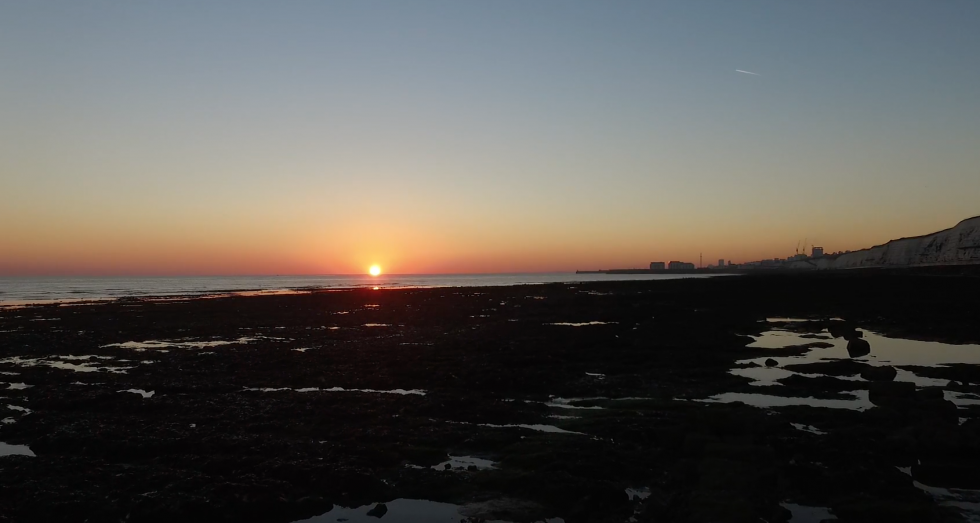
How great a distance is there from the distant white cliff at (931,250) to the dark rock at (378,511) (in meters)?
121

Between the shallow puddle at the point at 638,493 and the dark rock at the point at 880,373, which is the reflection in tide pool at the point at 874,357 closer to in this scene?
the dark rock at the point at 880,373

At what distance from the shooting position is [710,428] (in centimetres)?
1053

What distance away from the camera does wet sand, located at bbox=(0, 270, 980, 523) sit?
25.7 feet

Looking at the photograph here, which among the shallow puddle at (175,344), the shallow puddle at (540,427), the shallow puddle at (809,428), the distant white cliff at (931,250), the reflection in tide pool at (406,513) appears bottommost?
the reflection in tide pool at (406,513)

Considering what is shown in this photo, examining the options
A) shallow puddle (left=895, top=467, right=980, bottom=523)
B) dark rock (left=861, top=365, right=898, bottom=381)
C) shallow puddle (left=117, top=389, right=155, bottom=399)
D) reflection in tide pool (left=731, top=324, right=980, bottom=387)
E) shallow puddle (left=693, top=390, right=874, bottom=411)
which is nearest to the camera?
shallow puddle (left=895, top=467, right=980, bottom=523)

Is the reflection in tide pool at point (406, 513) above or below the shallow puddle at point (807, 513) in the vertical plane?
below

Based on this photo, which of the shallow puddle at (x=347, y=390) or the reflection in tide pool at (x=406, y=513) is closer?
the reflection in tide pool at (x=406, y=513)

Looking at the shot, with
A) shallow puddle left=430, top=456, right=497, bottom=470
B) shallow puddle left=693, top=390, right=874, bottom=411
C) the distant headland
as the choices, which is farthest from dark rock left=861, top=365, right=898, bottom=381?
the distant headland

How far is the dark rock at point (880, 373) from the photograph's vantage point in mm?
14789

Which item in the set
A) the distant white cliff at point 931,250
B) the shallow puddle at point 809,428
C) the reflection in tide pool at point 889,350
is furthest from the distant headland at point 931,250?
the shallow puddle at point 809,428

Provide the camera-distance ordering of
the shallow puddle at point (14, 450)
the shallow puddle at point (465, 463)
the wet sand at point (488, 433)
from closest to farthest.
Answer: the wet sand at point (488, 433) → the shallow puddle at point (465, 463) → the shallow puddle at point (14, 450)

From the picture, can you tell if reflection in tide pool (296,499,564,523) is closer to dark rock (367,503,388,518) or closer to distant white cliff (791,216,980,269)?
dark rock (367,503,388,518)

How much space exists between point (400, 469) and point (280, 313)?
37709 millimetres

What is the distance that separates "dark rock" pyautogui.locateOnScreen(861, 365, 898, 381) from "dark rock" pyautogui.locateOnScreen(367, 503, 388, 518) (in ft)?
43.4
